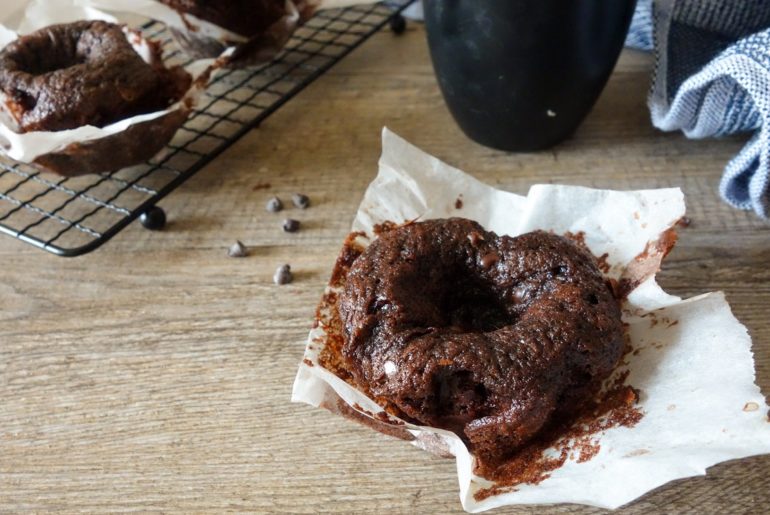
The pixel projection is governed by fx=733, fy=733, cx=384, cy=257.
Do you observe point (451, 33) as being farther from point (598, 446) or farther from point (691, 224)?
point (598, 446)

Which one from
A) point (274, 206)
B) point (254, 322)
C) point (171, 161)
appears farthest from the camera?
point (171, 161)

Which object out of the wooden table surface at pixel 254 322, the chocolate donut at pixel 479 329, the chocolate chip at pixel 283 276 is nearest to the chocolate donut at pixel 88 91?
the wooden table surface at pixel 254 322

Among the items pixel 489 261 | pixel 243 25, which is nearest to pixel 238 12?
pixel 243 25

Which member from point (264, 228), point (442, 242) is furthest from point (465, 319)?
point (264, 228)

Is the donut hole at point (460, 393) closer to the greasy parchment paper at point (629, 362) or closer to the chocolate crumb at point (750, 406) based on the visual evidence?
the greasy parchment paper at point (629, 362)

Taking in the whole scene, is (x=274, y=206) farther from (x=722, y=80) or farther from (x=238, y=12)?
(x=722, y=80)

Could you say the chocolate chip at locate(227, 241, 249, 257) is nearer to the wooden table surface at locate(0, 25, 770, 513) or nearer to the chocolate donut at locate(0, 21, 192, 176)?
the wooden table surface at locate(0, 25, 770, 513)

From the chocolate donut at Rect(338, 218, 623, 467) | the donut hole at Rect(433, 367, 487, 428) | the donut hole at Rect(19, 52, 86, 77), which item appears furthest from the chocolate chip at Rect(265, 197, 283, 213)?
the donut hole at Rect(433, 367, 487, 428)
